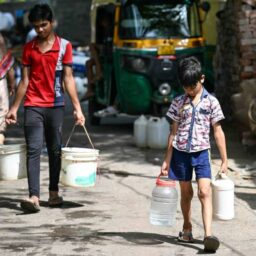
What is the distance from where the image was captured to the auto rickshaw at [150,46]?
46.5 ft

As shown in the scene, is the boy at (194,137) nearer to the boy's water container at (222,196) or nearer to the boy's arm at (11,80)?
the boy's water container at (222,196)

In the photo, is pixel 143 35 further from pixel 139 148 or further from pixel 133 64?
pixel 139 148

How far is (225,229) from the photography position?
305 inches

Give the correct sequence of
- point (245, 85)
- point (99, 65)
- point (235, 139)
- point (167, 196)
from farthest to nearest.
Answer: point (99, 65), point (235, 139), point (245, 85), point (167, 196)

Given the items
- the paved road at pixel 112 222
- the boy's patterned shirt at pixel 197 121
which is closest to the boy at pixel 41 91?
the paved road at pixel 112 222

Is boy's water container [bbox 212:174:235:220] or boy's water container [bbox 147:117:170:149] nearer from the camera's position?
boy's water container [bbox 212:174:235:220]

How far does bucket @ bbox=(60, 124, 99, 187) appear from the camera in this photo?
8281 mm

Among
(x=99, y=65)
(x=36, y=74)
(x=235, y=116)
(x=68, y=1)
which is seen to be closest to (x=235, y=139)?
(x=235, y=116)

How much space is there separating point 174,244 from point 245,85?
17.7 ft

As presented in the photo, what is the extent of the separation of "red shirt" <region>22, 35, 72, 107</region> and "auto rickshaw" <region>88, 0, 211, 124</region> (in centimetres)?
577

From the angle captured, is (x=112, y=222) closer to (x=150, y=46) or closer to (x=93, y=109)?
(x=150, y=46)

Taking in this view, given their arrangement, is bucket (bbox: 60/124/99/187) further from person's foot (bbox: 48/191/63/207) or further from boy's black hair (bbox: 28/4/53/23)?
boy's black hair (bbox: 28/4/53/23)

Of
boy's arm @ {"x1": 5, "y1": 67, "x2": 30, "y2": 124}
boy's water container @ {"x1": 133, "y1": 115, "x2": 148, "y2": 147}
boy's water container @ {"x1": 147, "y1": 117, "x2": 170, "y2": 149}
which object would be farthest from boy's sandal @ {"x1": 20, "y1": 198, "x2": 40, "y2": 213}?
boy's water container @ {"x1": 133, "y1": 115, "x2": 148, "y2": 147}

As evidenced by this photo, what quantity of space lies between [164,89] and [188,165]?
7.28 metres
